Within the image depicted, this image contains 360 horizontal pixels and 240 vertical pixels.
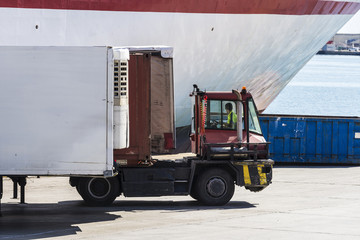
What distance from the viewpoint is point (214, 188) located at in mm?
14352

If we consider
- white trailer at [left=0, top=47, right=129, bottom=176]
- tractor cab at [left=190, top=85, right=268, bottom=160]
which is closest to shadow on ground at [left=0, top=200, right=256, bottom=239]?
white trailer at [left=0, top=47, right=129, bottom=176]

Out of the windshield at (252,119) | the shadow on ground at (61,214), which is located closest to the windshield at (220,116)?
the windshield at (252,119)

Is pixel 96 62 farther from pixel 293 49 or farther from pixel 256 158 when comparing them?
pixel 293 49

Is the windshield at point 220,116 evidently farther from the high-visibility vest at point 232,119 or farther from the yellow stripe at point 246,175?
the yellow stripe at point 246,175

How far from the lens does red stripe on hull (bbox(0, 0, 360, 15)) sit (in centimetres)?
1902

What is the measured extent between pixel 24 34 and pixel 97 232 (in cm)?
861

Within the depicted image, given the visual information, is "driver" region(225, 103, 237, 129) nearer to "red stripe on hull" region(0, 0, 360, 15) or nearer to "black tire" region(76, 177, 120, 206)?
"black tire" region(76, 177, 120, 206)

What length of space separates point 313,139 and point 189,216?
10063 millimetres

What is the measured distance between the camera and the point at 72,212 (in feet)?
44.4

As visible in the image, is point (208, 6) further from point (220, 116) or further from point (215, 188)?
point (215, 188)

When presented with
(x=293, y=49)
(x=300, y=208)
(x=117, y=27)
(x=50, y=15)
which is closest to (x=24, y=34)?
(x=50, y=15)

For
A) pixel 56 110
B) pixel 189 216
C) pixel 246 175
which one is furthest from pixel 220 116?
pixel 56 110

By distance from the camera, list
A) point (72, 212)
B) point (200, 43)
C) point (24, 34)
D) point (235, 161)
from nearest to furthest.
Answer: point (72, 212) < point (235, 161) < point (24, 34) < point (200, 43)

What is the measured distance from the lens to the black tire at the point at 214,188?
14320 millimetres
